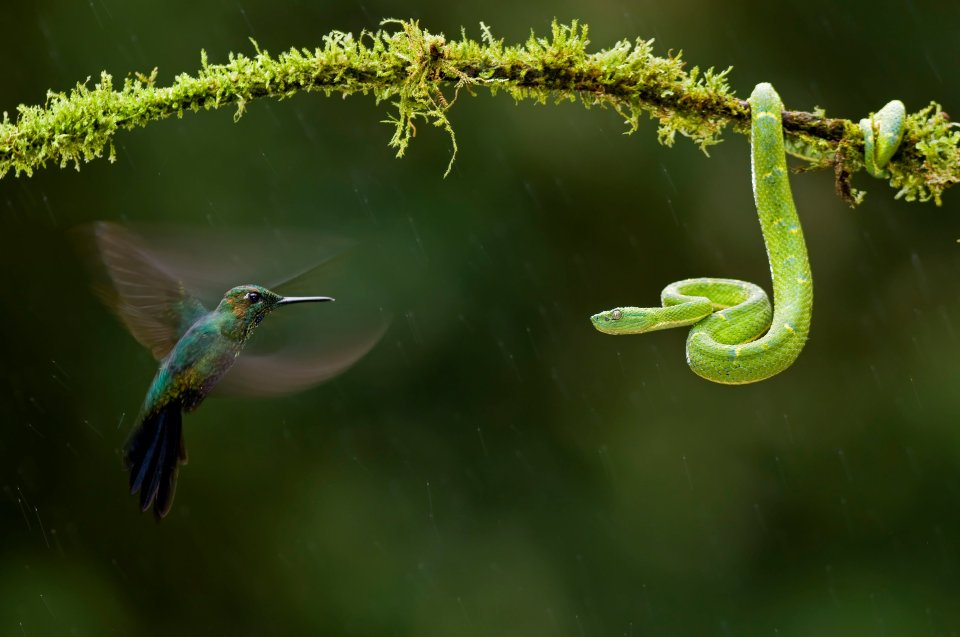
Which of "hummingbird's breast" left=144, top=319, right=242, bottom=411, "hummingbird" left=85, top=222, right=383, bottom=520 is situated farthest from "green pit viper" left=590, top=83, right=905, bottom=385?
"hummingbird's breast" left=144, top=319, right=242, bottom=411

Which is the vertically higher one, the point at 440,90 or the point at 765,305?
the point at 440,90

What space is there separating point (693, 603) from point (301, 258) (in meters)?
3.92

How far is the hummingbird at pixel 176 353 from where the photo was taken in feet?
6.00

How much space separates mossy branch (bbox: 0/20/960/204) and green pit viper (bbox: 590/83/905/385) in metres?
0.04

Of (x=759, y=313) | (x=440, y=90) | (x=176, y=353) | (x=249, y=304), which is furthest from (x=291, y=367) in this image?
(x=759, y=313)

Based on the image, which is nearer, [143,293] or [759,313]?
[143,293]

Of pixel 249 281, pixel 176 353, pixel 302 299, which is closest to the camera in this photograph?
pixel 302 299

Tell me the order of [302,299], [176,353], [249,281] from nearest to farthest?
[302,299] < [249,281] < [176,353]

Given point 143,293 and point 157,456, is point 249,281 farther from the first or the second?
point 157,456

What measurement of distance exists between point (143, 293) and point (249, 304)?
0.67 feet

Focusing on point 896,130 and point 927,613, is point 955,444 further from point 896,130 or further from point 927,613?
point 896,130

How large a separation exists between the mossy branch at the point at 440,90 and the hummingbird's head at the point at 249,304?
1.04 feet

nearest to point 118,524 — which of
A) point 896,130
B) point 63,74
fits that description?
point 63,74

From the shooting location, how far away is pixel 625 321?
1.96 metres
